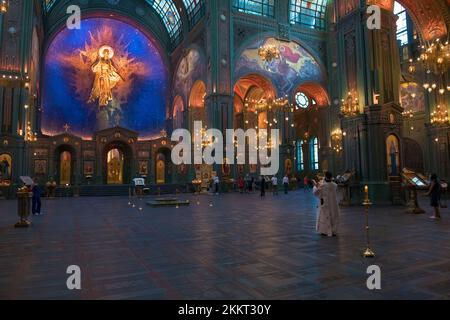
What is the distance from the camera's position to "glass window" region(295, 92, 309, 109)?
119 feet

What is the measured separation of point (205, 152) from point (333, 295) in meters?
24.4

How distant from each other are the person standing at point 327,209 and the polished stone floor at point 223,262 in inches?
12.1

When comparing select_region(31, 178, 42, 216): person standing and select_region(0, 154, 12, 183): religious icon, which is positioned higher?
select_region(0, 154, 12, 183): religious icon

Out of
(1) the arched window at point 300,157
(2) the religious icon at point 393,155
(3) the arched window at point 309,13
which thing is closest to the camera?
(2) the religious icon at point 393,155

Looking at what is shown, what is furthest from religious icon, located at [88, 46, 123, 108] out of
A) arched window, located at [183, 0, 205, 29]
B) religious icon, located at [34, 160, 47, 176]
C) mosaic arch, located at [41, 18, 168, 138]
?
arched window, located at [183, 0, 205, 29]

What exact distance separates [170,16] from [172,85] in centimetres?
721

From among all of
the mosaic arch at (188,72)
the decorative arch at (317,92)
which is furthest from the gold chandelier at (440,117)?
the mosaic arch at (188,72)

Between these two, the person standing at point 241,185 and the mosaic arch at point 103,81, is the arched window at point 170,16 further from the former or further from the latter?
the person standing at point 241,185

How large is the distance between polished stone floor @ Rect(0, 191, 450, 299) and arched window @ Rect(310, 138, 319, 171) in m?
28.8

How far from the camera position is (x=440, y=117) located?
18.1 meters

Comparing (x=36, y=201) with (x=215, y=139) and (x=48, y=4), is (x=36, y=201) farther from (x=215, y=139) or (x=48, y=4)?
(x=48, y=4)

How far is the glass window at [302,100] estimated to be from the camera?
36375 millimetres

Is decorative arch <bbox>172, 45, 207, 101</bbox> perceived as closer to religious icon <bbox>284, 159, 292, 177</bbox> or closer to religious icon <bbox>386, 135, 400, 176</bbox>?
religious icon <bbox>284, 159, 292, 177</bbox>
